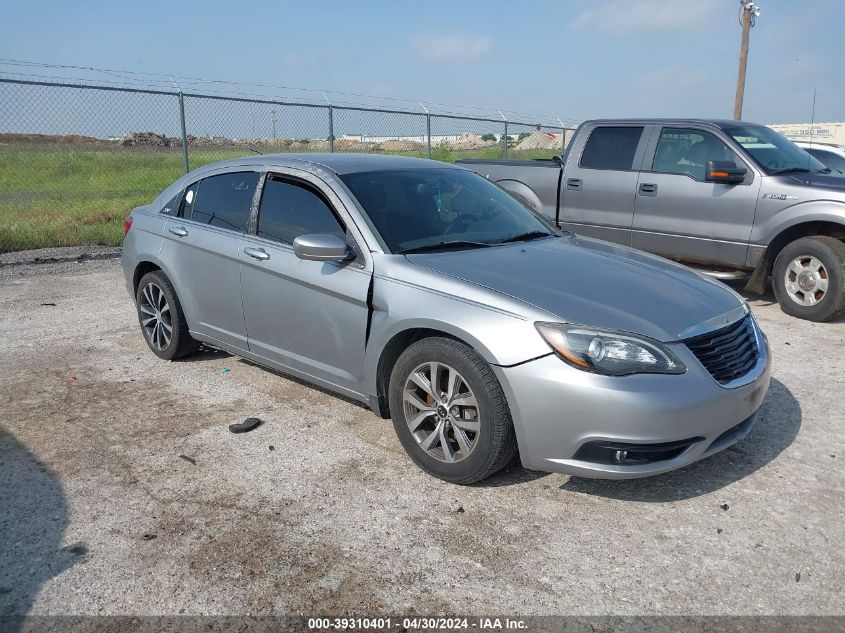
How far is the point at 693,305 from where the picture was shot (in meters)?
3.73

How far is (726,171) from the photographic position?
7.21 metres

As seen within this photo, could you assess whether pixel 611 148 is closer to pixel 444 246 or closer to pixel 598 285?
pixel 444 246

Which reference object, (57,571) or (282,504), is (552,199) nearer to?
(282,504)

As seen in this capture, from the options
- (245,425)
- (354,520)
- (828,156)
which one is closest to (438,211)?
(245,425)

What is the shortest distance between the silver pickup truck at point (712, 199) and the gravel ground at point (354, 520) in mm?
2425

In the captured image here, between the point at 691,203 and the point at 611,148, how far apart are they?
1.20 m

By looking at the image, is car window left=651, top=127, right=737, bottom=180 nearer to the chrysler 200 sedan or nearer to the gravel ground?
the gravel ground

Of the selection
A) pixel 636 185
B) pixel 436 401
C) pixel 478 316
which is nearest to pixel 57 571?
pixel 436 401

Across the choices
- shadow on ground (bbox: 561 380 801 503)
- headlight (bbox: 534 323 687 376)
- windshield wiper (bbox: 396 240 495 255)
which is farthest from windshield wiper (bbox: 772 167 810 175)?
headlight (bbox: 534 323 687 376)

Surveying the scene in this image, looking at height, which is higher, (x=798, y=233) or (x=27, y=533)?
(x=798, y=233)

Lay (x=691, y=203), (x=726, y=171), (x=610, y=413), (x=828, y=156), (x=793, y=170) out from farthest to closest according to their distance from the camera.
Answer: (x=828, y=156) < (x=691, y=203) < (x=793, y=170) < (x=726, y=171) < (x=610, y=413)

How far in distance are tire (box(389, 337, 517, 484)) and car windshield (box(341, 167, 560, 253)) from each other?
71 cm

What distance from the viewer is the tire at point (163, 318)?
5.44 m

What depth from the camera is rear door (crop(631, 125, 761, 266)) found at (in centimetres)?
733
